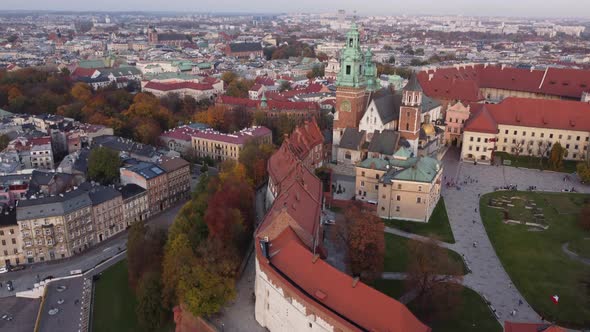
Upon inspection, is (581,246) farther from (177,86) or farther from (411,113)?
(177,86)

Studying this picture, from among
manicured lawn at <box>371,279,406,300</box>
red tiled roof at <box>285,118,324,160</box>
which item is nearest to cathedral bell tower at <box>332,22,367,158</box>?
red tiled roof at <box>285,118,324,160</box>

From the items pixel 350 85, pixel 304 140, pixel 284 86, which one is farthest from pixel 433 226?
pixel 284 86

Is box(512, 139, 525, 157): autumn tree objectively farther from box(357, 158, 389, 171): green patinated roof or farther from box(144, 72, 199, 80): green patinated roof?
box(144, 72, 199, 80): green patinated roof

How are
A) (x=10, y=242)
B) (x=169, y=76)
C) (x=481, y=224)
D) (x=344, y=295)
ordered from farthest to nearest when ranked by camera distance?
1. (x=169, y=76)
2. (x=10, y=242)
3. (x=481, y=224)
4. (x=344, y=295)

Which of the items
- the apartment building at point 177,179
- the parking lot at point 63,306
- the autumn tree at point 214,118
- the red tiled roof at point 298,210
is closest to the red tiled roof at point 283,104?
the autumn tree at point 214,118

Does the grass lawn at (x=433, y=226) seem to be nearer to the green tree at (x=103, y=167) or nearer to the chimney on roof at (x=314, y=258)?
the chimney on roof at (x=314, y=258)

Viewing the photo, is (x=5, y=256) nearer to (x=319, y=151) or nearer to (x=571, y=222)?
(x=319, y=151)
